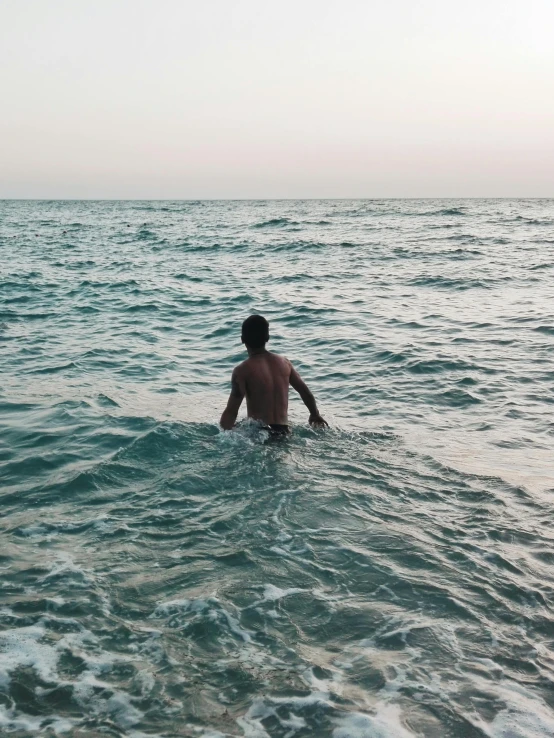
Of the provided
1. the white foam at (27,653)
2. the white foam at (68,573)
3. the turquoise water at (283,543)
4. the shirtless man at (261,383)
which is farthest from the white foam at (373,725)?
the shirtless man at (261,383)

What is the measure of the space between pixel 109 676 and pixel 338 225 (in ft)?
156

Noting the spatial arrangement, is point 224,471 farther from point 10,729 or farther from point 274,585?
point 10,729

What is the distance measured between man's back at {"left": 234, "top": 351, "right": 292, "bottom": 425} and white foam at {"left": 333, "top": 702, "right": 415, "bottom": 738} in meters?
4.40

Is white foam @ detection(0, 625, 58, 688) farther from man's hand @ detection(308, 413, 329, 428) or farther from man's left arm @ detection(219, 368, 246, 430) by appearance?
man's hand @ detection(308, 413, 329, 428)

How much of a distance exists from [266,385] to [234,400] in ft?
1.39

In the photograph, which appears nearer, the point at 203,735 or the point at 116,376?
the point at 203,735

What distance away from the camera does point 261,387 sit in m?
7.53

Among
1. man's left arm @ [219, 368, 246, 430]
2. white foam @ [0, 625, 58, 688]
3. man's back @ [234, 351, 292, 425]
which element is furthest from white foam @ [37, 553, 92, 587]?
man's back @ [234, 351, 292, 425]

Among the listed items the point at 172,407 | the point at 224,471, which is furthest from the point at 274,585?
the point at 172,407

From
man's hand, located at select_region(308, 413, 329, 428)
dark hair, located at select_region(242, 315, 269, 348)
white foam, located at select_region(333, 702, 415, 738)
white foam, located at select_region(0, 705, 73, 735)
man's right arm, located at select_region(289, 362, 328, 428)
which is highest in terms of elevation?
dark hair, located at select_region(242, 315, 269, 348)

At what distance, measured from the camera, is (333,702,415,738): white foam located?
10.7 ft

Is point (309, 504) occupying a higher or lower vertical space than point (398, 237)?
lower

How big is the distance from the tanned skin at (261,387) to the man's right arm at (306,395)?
4.6 inches

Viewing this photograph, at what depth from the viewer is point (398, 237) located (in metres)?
37.8
